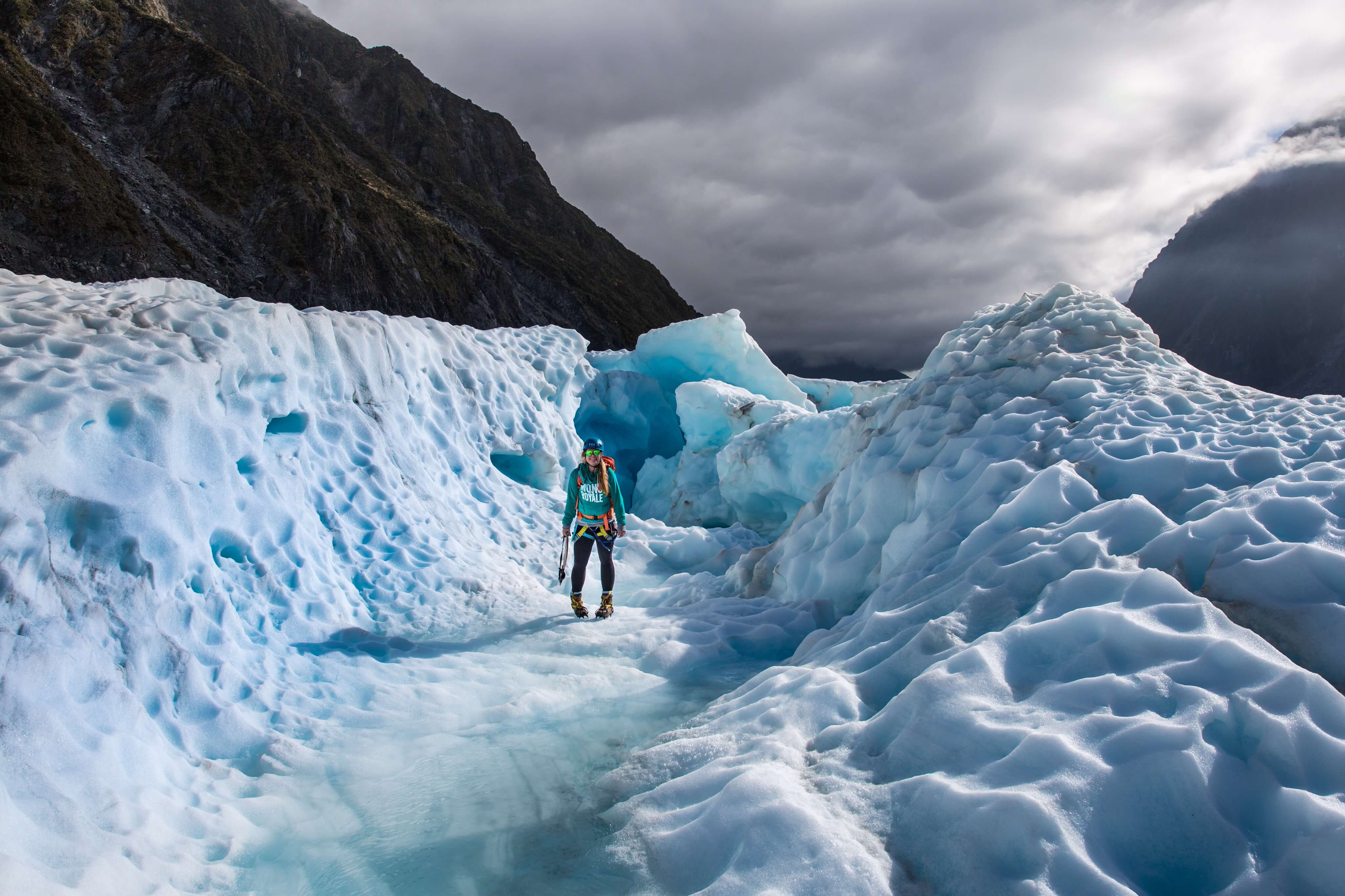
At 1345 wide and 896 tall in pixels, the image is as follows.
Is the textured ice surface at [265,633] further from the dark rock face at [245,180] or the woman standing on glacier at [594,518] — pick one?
the dark rock face at [245,180]

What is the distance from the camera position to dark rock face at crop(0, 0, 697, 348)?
29.3 meters

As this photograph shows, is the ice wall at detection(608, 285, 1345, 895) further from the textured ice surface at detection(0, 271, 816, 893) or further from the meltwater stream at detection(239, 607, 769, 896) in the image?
the textured ice surface at detection(0, 271, 816, 893)

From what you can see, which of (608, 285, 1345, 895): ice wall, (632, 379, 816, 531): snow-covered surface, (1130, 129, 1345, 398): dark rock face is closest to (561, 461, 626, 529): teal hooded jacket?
Result: (608, 285, 1345, 895): ice wall

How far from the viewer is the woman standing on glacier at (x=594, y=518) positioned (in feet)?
19.9

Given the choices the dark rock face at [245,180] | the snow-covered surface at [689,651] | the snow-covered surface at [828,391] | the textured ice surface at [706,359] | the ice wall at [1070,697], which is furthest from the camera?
the dark rock face at [245,180]

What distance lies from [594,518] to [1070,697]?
4367mm

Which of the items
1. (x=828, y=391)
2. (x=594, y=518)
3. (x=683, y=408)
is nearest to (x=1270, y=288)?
(x=828, y=391)

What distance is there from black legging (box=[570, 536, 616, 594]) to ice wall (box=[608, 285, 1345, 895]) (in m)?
2.21

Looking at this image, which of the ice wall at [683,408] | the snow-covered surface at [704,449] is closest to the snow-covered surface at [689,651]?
the snow-covered surface at [704,449]

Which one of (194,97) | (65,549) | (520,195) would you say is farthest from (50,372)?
(520,195)

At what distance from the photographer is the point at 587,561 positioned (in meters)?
6.20

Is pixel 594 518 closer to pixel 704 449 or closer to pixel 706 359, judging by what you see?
pixel 704 449

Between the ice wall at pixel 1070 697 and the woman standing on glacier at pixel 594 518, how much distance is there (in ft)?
7.34

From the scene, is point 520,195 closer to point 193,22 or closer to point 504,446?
point 193,22
